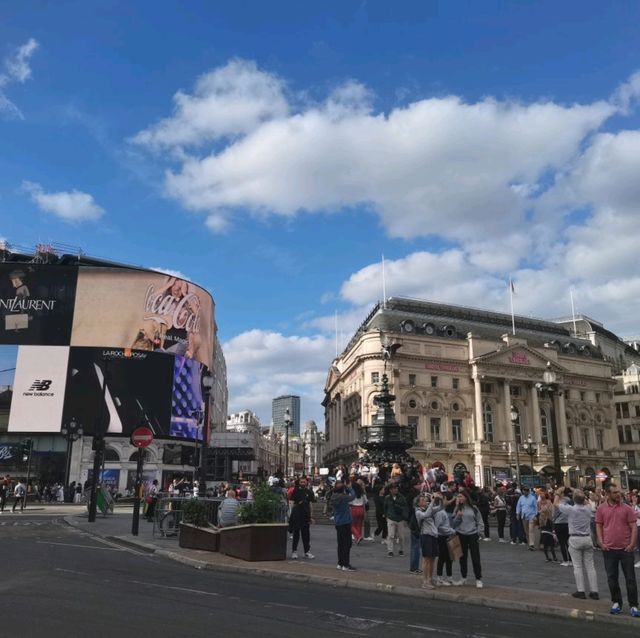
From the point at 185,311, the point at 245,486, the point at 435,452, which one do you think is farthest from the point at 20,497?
the point at 435,452

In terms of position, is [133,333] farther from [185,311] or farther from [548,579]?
[548,579]

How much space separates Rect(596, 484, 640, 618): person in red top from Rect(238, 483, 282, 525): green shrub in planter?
696cm

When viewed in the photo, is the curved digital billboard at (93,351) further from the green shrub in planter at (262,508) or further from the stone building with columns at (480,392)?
the green shrub in planter at (262,508)

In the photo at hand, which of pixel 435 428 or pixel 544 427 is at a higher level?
pixel 544 427

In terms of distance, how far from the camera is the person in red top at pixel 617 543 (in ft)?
29.7

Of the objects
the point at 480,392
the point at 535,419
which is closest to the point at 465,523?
the point at 480,392

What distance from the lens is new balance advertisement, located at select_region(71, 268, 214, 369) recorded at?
6366 cm

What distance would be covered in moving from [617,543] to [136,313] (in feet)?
201

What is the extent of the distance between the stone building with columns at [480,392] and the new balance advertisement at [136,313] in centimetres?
2284

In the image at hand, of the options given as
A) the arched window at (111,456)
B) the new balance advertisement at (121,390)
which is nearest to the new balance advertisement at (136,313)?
the new balance advertisement at (121,390)

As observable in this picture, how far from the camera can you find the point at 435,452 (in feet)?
246

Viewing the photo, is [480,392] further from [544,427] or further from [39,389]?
[39,389]

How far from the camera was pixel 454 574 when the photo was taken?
12523 millimetres

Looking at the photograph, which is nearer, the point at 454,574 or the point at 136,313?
the point at 454,574
